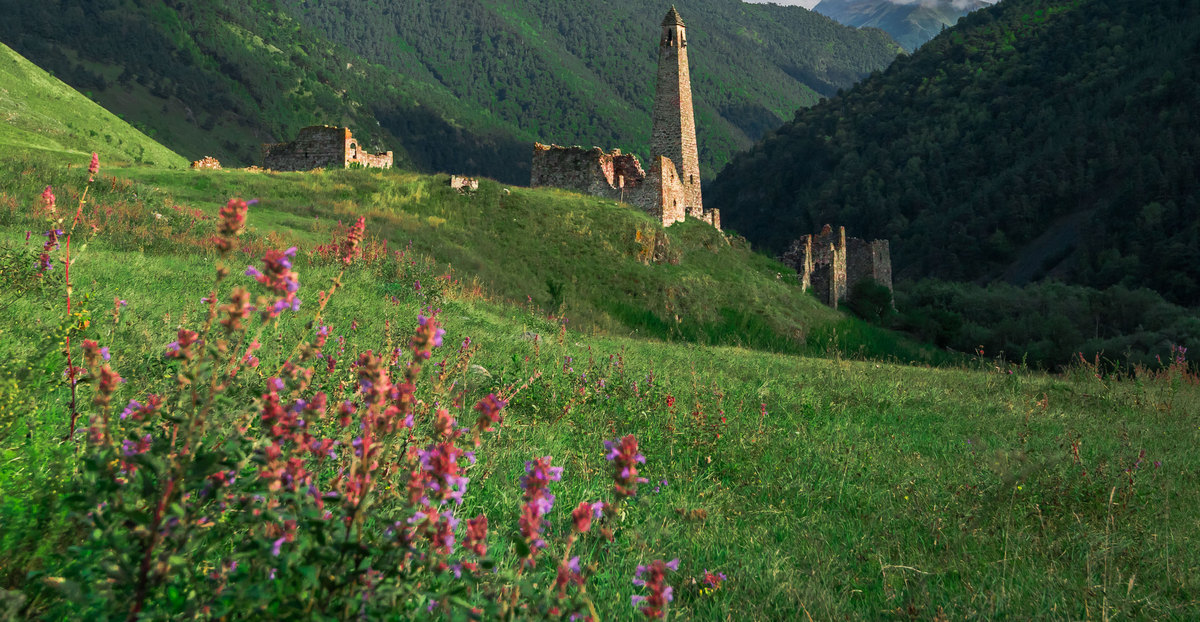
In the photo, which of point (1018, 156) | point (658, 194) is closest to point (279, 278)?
point (658, 194)

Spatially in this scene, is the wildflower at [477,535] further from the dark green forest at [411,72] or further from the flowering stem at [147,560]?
the dark green forest at [411,72]

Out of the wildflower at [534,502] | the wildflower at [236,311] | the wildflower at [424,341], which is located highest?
the wildflower at [236,311]

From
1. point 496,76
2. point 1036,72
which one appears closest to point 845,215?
point 1036,72

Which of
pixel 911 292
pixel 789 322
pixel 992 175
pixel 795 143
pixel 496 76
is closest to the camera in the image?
pixel 789 322

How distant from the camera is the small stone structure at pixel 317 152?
2656 cm

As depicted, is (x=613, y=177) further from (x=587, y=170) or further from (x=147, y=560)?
(x=147, y=560)

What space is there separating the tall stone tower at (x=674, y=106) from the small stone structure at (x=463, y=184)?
14.0 meters

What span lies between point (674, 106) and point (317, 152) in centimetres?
1755

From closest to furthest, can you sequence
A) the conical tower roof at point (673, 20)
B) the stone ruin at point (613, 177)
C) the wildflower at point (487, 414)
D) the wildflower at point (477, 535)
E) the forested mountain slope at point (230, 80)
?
1. the wildflower at point (477, 535)
2. the wildflower at point (487, 414)
3. the stone ruin at point (613, 177)
4. the conical tower roof at point (673, 20)
5. the forested mountain slope at point (230, 80)

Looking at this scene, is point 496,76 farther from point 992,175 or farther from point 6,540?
point 6,540

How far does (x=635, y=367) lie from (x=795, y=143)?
84.4m

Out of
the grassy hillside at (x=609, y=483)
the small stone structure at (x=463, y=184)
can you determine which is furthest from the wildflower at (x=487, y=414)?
the small stone structure at (x=463, y=184)

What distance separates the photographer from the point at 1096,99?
65688 millimetres

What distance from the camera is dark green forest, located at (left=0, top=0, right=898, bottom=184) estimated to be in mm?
72312
